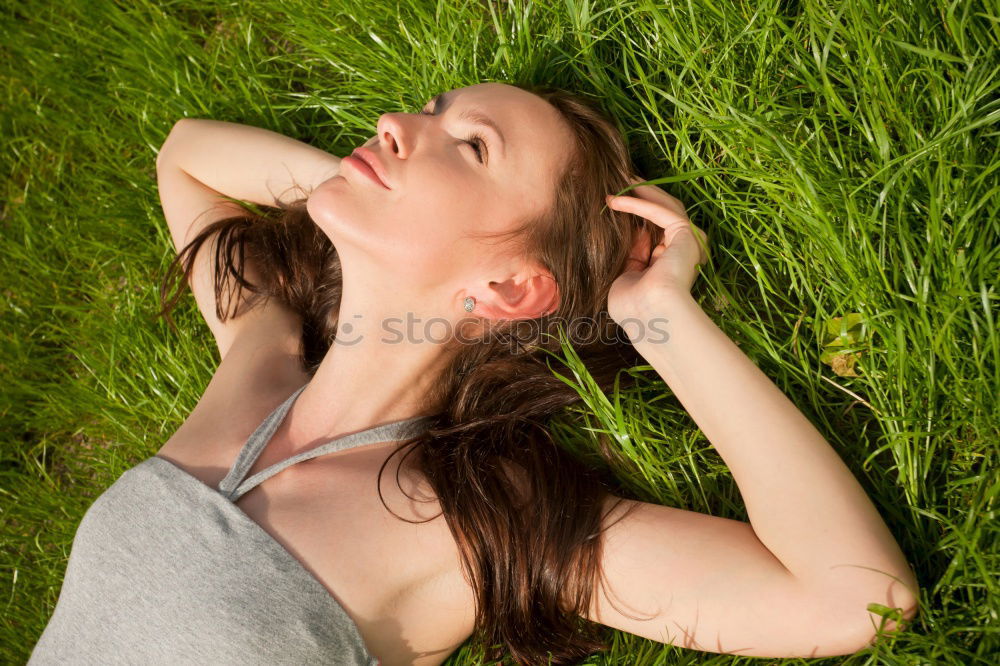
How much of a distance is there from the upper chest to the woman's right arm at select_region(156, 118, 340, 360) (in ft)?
2.08

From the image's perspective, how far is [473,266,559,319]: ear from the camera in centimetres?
242

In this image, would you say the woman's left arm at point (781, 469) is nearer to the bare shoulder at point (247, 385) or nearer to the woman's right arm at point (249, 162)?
the bare shoulder at point (247, 385)

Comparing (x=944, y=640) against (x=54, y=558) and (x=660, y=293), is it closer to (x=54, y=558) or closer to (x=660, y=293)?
(x=660, y=293)

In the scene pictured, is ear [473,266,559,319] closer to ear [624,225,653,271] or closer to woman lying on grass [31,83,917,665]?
woman lying on grass [31,83,917,665]

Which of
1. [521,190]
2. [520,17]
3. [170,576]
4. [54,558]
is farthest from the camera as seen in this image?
[54,558]

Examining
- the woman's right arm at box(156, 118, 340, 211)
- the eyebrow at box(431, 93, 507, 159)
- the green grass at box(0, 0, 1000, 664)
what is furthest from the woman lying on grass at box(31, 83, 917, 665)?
the woman's right arm at box(156, 118, 340, 211)

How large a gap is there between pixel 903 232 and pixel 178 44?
311 cm

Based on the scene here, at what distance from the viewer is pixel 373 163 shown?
2.30 m

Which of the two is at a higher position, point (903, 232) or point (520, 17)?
point (520, 17)

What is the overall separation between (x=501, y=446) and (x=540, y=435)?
6.0 inches

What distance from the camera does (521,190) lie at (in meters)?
2.34

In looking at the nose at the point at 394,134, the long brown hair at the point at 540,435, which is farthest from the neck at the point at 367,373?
the nose at the point at 394,134

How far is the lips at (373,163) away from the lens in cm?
228

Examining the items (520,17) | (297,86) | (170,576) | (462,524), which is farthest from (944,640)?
(297,86)
